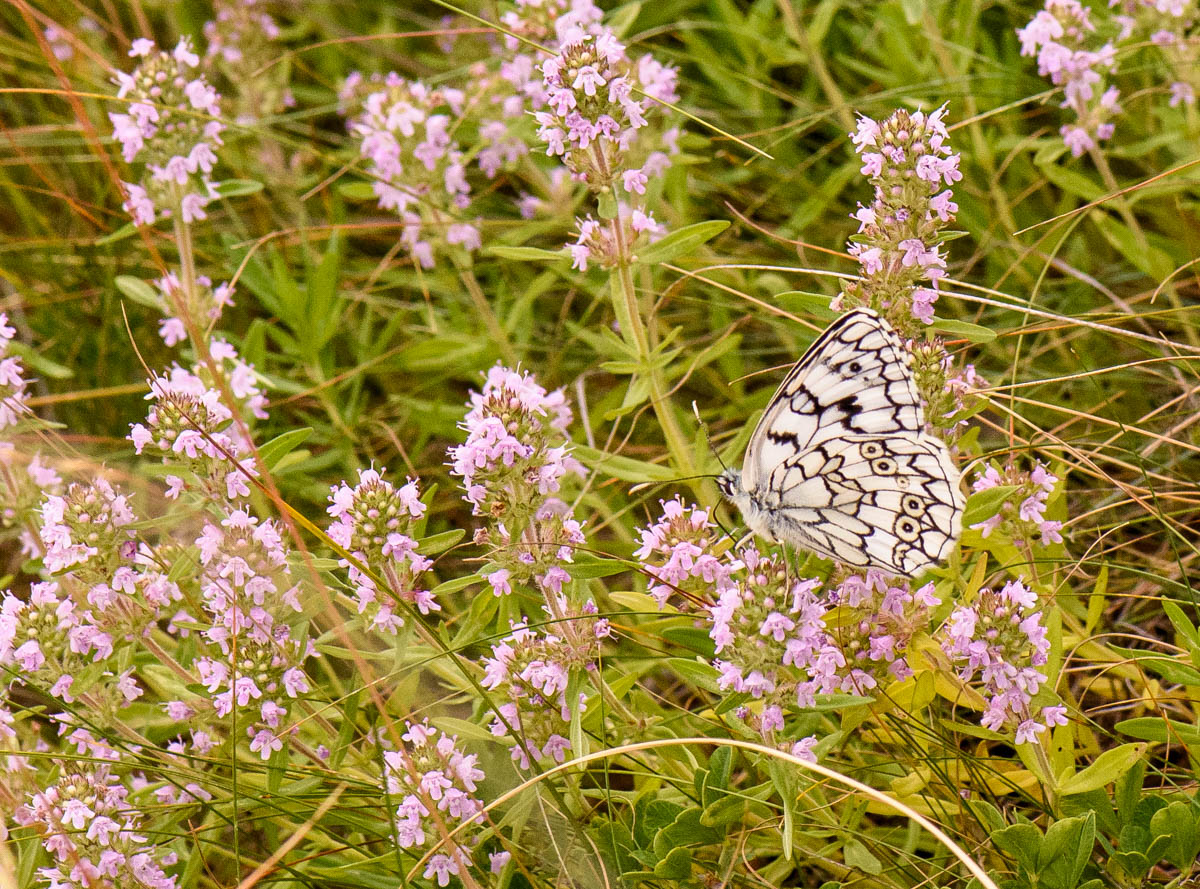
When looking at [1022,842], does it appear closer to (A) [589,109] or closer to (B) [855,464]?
(B) [855,464]

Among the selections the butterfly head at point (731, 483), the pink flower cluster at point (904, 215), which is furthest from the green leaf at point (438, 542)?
the pink flower cluster at point (904, 215)

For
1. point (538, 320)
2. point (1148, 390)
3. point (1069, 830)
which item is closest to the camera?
point (1069, 830)

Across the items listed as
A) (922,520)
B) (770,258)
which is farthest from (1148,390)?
(922,520)

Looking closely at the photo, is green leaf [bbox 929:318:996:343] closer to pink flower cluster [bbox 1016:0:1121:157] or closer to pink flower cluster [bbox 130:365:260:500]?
pink flower cluster [bbox 1016:0:1121:157]

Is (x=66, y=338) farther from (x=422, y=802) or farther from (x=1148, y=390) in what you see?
(x=1148, y=390)

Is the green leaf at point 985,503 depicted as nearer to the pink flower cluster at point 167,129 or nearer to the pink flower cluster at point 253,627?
the pink flower cluster at point 253,627

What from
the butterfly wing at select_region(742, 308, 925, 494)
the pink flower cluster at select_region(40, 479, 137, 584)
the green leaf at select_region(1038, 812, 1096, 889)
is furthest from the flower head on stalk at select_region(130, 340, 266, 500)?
the green leaf at select_region(1038, 812, 1096, 889)
